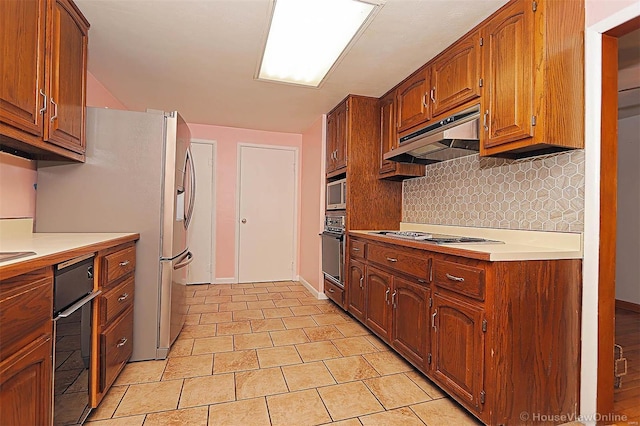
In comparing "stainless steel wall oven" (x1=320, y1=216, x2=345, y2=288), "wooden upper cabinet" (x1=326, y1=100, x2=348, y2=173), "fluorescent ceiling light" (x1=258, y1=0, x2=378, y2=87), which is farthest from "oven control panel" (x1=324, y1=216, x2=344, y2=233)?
"fluorescent ceiling light" (x1=258, y1=0, x2=378, y2=87)

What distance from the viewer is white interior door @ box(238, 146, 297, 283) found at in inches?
186

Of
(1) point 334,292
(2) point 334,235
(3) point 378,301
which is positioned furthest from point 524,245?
(1) point 334,292

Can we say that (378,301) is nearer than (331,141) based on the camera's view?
Yes

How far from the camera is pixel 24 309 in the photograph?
3.27 feet

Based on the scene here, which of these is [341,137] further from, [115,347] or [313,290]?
[115,347]

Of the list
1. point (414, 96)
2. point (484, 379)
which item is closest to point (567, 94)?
point (414, 96)

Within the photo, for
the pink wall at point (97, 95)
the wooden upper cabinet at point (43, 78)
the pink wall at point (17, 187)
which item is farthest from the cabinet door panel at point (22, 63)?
the pink wall at point (97, 95)

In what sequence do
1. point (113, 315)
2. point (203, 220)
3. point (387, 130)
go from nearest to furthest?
point (113, 315), point (387, 130), point (203, 220)

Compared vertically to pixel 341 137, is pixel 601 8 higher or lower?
higher

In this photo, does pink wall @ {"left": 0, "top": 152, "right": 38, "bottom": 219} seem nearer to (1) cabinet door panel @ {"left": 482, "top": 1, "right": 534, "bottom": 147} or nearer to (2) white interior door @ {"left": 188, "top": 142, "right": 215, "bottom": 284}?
(2) white interior door @ {"left": 188, "top": 142, "right": 215, "bottom": 284}

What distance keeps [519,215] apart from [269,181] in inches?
137

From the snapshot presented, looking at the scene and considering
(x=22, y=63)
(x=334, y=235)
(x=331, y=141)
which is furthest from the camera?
(x=331, y=141)

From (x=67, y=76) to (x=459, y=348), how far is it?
8.71 ft

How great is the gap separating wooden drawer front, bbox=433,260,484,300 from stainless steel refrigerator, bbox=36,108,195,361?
1801 millimetres
